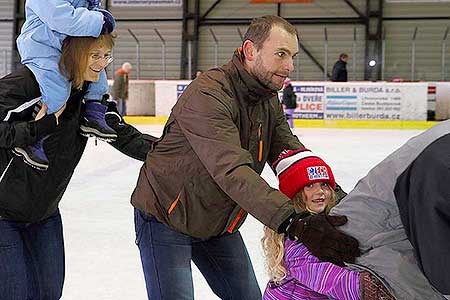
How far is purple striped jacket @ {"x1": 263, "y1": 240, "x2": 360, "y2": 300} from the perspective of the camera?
5.79ft

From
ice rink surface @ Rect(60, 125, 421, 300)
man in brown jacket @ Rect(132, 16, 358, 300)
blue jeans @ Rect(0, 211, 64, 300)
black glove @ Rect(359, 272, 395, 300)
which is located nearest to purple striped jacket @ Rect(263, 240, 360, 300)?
black glove @ Rect(359, 272, 395, 300)

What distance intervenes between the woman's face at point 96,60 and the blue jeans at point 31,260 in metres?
0.54

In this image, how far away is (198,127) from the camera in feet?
6.36

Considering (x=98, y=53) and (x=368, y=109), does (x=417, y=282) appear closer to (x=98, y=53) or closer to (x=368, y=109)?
(x=98, y=53)

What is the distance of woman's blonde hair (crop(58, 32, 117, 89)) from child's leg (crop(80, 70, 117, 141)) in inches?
7.2

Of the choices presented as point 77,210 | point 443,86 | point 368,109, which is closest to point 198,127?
point 77,210

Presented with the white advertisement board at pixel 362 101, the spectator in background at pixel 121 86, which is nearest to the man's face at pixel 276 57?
the white advertisement board at pixel 362 101

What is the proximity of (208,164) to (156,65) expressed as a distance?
1771 centimetres

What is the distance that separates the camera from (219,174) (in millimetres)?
1819

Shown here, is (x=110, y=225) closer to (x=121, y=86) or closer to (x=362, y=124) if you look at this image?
(x=362, y=124)

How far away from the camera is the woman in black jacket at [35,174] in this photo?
2.17m

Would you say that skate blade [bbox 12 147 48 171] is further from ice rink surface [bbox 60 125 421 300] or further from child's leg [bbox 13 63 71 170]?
ice rink surface [bbox 60 125 421 300]

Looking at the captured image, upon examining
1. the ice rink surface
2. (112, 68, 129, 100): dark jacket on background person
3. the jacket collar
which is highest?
(112, 68, 129, 100): dark jacket on background person

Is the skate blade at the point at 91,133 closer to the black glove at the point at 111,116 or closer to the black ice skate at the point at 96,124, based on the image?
the black ice skate at the point at 96,124
